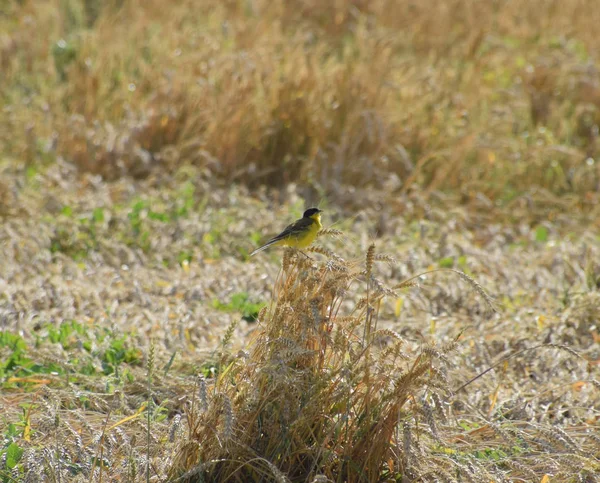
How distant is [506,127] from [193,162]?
124 inches

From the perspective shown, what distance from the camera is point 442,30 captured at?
11867 millimetres

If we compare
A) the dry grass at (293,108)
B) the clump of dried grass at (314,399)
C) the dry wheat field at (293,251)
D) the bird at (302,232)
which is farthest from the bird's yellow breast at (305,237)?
the dry grass at (293,108)

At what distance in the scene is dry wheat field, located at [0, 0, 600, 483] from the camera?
350 centimetres

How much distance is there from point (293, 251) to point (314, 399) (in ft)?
1.87

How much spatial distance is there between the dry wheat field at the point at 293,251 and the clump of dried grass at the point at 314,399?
0.5 inches

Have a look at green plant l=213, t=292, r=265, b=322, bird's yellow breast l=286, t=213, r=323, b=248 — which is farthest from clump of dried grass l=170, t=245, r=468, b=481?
green plant l=213, t=292, r=265, b=322

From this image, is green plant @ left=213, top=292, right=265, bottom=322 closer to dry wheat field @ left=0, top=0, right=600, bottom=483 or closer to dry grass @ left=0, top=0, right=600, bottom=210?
dry wheat field @ left=0, top=0, right=600, bottom=483

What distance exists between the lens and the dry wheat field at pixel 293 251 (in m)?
3.50

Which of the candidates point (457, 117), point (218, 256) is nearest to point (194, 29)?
point (457, 117)

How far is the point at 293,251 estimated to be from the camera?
358 centimetres

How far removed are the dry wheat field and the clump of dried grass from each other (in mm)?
13

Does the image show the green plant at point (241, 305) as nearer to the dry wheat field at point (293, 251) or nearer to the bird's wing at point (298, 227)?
the dry wheat field at point (293, 251)

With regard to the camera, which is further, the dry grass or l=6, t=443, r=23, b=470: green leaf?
the dry grass

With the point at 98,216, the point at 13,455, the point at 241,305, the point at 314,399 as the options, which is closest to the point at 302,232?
the point at 241,305
